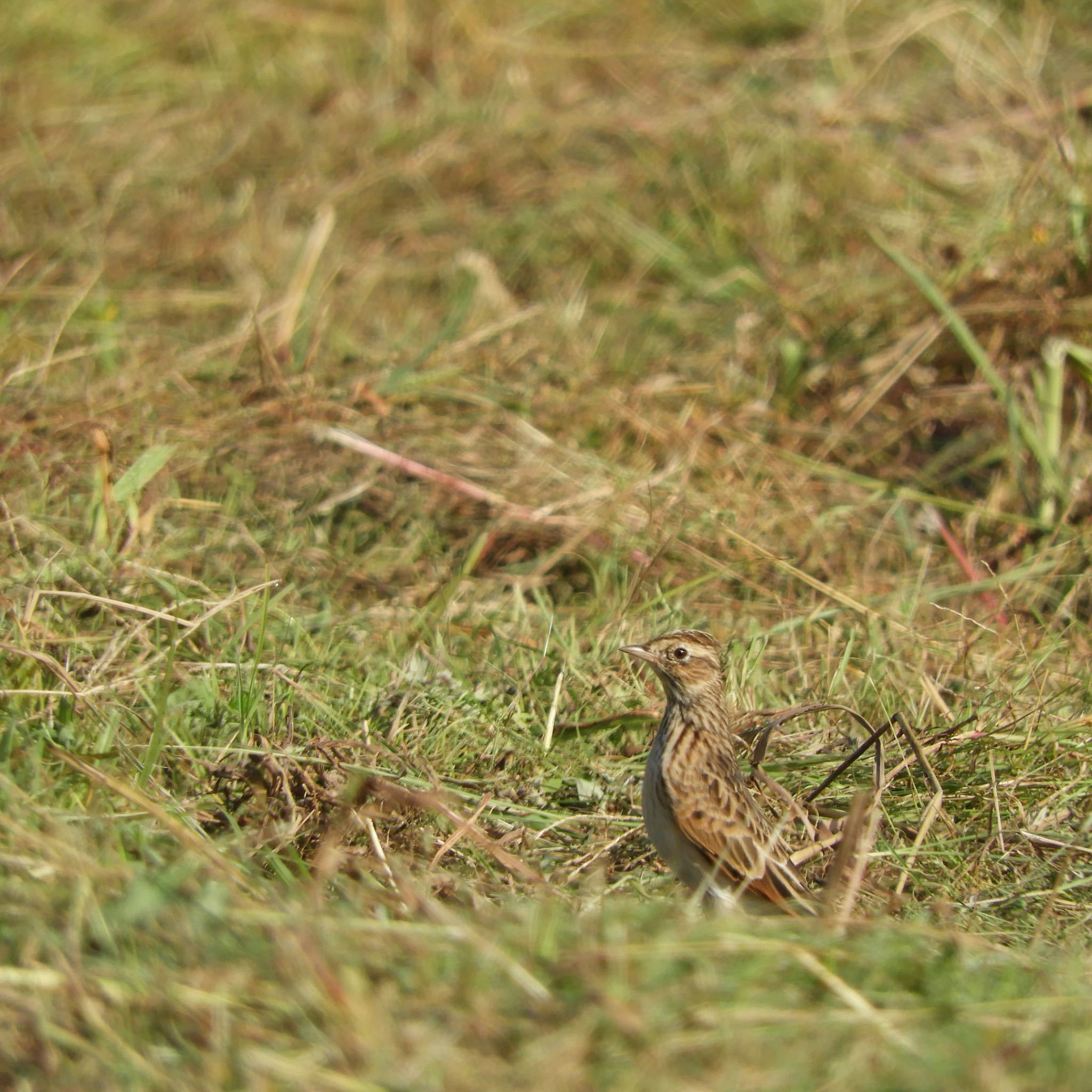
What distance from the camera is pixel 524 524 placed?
4.96 meters

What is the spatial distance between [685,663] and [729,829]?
521mm

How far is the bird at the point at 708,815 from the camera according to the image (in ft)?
10.9

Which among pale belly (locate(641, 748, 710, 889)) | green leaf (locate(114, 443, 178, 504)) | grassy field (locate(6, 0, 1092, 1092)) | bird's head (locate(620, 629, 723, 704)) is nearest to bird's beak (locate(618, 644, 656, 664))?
bird's head (locate(620, 629, 723, 704))

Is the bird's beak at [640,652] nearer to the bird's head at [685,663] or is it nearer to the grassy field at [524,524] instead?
the bird's head at [685,663]

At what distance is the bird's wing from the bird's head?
23 cm

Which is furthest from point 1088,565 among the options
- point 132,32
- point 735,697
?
point 132,32

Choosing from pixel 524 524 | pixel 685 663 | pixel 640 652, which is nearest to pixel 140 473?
pixel 524 524

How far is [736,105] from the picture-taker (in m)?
7.50

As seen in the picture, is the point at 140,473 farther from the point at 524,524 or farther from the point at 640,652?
the point at 640,652

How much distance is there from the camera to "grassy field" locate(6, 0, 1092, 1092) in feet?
7.95

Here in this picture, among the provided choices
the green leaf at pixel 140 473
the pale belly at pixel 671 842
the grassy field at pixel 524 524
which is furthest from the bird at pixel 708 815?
the green leaf at pixel 140 473

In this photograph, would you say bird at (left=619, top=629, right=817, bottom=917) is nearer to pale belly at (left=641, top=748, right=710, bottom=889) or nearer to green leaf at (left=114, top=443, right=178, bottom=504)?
pale belly at (left=641, top=748, right=710, bottom=889)

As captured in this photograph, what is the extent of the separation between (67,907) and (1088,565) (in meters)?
3.53

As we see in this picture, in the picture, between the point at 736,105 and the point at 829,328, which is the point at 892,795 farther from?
the point at 736,105
